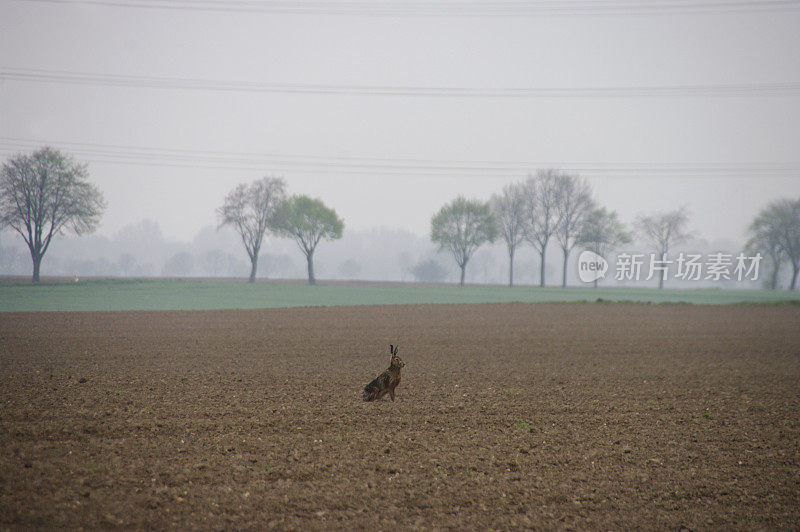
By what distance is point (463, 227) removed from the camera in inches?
3351

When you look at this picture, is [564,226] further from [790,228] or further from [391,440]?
[391,440]

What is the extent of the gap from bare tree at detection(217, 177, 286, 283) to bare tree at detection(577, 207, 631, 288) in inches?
2119

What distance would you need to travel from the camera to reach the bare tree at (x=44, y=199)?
29.3 meters

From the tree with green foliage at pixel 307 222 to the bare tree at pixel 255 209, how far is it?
1.88 metres

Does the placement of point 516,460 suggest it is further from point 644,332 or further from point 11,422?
point 644,332

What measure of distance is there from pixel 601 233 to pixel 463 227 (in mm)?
24672

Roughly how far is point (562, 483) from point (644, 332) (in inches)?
741

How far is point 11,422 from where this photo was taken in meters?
7.04

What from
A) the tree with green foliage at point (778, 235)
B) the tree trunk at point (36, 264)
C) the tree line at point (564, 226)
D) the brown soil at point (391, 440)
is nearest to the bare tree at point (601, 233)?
the tree line at point (564, 226)

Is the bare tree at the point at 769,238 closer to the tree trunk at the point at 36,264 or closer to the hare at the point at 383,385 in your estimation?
the hare at the point at 383,385

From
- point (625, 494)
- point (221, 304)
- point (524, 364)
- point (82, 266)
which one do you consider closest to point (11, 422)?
point (625, 494)

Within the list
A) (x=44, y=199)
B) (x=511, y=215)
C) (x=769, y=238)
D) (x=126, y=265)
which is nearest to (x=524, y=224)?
(x=511, y=215)

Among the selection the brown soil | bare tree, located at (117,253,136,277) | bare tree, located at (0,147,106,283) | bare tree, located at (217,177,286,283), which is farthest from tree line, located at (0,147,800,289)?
bare tree, located at (117,253,136,277)

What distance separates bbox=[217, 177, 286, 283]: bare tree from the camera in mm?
73500
